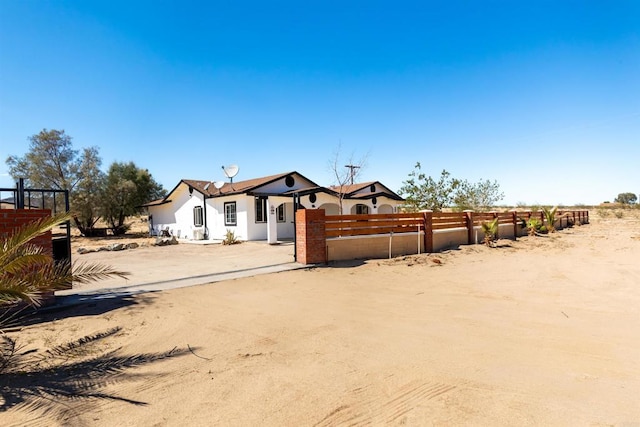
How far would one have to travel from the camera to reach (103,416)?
273 cm

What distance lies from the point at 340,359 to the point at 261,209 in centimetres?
1712

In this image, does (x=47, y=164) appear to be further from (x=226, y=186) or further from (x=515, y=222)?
(x=515, y=222)

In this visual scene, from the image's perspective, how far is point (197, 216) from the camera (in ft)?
77.4

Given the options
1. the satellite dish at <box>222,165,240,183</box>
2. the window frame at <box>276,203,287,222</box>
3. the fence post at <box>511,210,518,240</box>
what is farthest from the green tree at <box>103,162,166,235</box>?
the fence post at <box>511,210,518,240</box>

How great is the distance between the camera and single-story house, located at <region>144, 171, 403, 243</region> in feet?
64.3

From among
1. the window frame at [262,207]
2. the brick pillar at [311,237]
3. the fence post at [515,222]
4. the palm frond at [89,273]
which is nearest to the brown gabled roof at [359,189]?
the window frame at [262,207]

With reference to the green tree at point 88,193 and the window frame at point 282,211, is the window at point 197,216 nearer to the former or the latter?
the window frame at point 282,211

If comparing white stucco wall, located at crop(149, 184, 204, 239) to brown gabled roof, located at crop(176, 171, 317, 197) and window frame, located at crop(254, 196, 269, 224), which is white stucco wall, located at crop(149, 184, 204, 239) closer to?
brown gabled roof, located at crop(176, 171, 317, 197)

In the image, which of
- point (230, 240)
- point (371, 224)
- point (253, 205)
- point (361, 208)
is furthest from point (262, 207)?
point (371, 224)

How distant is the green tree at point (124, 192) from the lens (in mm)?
27797

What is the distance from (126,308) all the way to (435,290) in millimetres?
6160

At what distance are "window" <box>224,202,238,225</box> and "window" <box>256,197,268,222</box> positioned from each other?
1.42 meters

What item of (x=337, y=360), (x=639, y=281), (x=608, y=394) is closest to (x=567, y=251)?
(x=639, y=281)

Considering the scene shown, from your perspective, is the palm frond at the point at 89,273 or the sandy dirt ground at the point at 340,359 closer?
the sandy dirt ground at the point at 340,359
